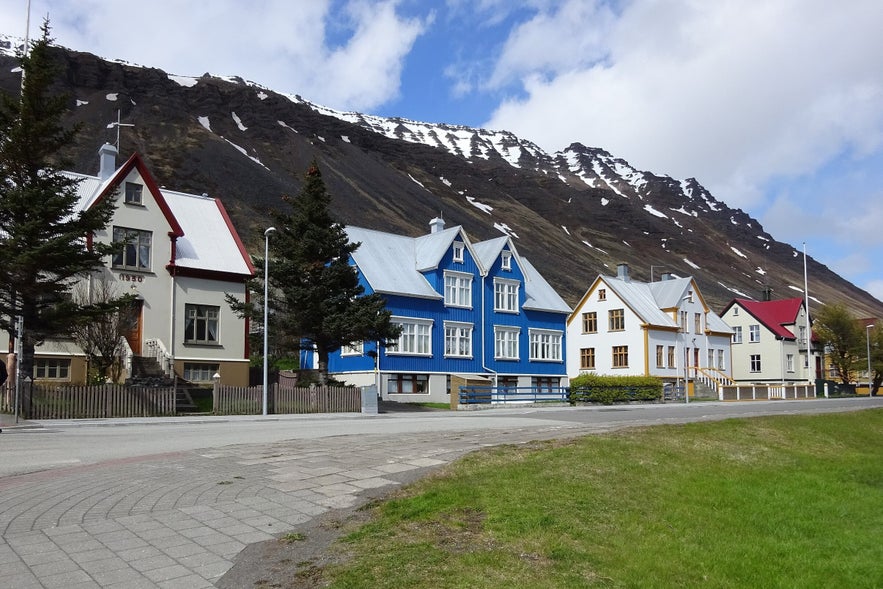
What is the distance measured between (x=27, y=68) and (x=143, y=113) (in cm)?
14367

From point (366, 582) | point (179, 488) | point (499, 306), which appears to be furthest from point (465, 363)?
point (366, 582)

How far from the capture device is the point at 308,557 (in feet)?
22.1

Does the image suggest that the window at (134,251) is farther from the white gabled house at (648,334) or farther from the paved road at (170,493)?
the white gabled house at (648,334)

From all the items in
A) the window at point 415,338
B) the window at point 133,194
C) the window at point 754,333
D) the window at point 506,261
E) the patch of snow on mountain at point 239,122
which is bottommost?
the window at point 415,338

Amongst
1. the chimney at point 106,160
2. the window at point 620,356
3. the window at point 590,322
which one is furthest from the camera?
the window at point 590,322

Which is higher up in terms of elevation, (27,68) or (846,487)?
(27,68)

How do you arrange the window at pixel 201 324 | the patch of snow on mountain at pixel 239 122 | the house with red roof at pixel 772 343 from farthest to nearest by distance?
1. the patch of snow on mountain at pixel 239 122
2. the house with red roof at pixel 772 343
3. the window at pixel 201 324

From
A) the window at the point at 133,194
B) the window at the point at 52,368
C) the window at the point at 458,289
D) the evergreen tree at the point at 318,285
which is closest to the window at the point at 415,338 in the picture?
the window at the point at 458,289

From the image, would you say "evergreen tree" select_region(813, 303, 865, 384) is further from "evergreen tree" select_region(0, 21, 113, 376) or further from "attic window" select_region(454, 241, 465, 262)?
"evergreen tree" select_region(0, 21, 113, 376)

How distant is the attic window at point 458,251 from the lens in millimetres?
48669

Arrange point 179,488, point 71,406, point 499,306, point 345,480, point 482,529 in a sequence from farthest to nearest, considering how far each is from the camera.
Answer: point 499,306 → point 71,406 → point 345,480 → point 179,488 → point 482,529

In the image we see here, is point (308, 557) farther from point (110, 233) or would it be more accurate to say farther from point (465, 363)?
point (465, 363)

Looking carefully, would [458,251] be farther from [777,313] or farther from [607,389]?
[777,313]

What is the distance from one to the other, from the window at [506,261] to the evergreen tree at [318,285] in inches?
719
